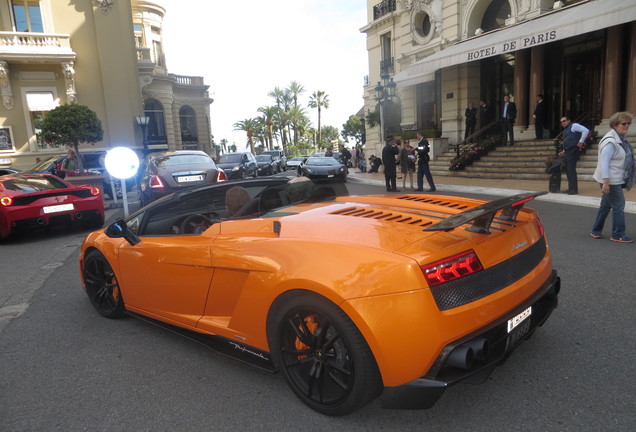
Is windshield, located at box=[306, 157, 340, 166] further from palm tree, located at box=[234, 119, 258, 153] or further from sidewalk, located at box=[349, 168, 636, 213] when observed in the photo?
palm tree, located at box=[234, 119, 258, 153]

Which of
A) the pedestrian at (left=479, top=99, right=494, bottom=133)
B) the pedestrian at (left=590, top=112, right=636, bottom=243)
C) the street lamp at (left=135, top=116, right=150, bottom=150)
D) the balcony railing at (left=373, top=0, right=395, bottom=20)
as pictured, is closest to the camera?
the pedestrian at (left=590, top=112, right=636, bottom=243)

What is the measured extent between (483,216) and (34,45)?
88.8ft

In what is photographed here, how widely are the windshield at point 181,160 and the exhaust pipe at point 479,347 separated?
996cm

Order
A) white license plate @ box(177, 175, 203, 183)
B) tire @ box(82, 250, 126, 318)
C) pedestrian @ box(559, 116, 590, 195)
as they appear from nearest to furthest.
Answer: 1. tire @ box(82, 250, 126, 318)
2. pedestrian @ box(559, 116, 590, 195)
3. white license plate @ box(177, 175, 203, 183)

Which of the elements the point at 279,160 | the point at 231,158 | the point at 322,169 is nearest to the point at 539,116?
the point at 322,169

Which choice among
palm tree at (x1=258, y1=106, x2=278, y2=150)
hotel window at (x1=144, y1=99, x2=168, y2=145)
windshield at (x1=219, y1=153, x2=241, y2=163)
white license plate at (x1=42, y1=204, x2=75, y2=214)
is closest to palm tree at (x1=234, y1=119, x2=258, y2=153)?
palm tree at (x1=258, y1=106, x2=278, y2=150)

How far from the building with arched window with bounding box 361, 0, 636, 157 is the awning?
1.2 inches

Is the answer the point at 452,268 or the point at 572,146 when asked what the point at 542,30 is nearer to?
the point at 572,146

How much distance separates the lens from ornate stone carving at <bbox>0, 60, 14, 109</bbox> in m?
21.8

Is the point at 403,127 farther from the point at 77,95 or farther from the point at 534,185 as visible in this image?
the point at 77,95

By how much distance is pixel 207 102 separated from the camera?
3919 centimetres

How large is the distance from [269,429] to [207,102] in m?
39.9

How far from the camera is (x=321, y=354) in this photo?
227cm

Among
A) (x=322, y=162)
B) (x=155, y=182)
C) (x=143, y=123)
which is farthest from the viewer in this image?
(x=143, y=123)
